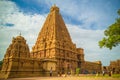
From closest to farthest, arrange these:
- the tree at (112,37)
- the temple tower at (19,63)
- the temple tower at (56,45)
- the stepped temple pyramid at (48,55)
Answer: the tree at (112,37) < the temple tower at (19,63) < the stepped temple pyramid at (48,55) < the temple tower at (56,45)

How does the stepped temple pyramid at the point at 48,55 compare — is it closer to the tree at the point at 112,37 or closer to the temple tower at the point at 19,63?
the temple tower at the point at 19,63

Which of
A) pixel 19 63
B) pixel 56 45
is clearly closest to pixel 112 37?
pixel 19 63

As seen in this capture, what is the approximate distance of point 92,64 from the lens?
157 feet

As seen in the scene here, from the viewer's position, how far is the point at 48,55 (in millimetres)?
35688

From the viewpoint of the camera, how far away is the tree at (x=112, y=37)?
16.8 meters

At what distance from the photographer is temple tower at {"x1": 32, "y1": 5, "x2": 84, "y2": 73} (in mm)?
35047

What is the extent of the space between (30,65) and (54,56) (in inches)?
342

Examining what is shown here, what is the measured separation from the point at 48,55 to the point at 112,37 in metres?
21.4

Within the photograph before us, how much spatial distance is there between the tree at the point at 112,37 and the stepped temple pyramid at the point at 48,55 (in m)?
13.9

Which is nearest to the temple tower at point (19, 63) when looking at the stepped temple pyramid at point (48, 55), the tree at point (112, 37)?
the stepped temple pyramid at point (48, 55)

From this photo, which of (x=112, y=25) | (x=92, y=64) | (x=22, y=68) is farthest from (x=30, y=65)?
(x=92, y=64)

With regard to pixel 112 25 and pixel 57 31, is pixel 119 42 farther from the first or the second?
pixel 57 31

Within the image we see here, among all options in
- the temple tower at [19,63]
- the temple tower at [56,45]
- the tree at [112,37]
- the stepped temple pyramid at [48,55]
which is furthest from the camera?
the temple tower at [56,45]

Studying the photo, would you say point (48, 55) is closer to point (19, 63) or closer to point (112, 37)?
point (19, 63)
